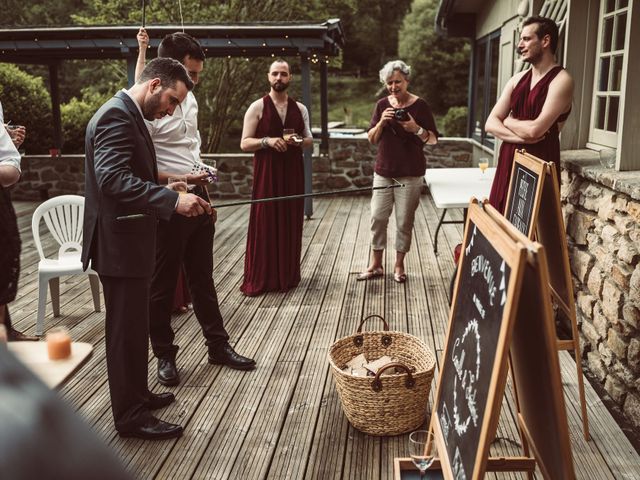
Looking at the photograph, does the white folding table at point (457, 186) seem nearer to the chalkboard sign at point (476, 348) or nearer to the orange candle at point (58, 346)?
the chalkboard sign at point (476, 348)

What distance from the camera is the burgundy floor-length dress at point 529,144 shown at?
12.3ft

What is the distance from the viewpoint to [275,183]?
530 centimetres

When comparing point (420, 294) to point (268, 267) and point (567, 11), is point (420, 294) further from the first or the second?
point (567, 11)

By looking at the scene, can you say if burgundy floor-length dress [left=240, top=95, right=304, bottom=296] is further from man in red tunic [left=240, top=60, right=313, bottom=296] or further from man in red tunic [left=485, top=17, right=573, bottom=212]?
man in red tunic [left=485, top=17, right=573, bottom=212]

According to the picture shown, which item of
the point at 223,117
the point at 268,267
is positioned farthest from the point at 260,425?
the point at 223,117

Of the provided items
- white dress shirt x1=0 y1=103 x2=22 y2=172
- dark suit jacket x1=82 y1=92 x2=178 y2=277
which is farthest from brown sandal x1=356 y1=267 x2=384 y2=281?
white dress shirt x1=0 y1=103 x2=22 y2=172

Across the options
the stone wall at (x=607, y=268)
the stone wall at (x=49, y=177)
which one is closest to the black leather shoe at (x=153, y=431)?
the stone wall at (x=607, y=268)

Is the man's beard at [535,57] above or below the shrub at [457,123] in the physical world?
above

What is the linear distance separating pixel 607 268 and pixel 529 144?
2.79 feet

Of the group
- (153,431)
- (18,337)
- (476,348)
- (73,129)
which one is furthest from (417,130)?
(73,129)

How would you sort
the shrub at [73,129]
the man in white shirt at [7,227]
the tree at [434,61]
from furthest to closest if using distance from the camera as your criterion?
the tree at [434,61] → the shrub at [73,129] → the man in white shirt at [7,227]

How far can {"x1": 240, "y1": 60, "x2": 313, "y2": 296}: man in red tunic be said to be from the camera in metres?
5.16

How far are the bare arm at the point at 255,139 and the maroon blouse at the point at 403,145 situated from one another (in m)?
0.84

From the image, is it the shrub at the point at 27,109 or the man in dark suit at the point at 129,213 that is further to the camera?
the shrub at the point at 27,109
